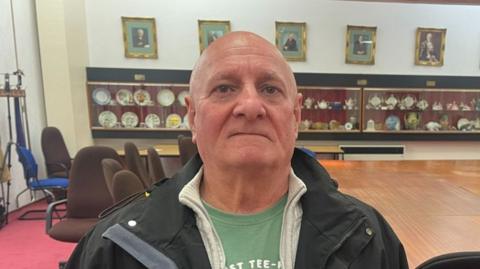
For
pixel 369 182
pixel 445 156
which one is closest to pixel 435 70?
pixel 445 156

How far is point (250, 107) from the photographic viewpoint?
0.81 meters

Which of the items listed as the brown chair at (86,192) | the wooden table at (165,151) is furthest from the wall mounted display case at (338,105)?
the brown chair at (86,192)

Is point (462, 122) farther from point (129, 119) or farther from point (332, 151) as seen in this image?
point (129, 119)

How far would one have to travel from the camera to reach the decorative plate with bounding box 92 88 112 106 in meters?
5.13

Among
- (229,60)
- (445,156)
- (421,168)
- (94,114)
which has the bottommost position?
(445,156)

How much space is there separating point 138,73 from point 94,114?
98 centimetres

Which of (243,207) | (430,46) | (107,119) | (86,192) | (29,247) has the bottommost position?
(29,247)

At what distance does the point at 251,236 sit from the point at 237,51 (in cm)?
50

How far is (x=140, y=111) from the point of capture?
533 centimetres

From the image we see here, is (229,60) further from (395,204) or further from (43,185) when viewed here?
(43,185)

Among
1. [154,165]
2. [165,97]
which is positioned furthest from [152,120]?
[154,165]

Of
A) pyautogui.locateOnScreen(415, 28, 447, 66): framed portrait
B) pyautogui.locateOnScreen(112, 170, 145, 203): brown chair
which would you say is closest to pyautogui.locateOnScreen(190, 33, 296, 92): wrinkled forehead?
pyautogui.locateOnScreen(112, 170, 145, 203): brown chair

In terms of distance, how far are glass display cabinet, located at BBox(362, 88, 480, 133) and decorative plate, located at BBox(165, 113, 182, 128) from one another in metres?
3.04

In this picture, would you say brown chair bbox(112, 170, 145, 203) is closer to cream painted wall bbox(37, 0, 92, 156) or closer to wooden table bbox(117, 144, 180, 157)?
wooden table bbox(117, 144, 180, 157)
